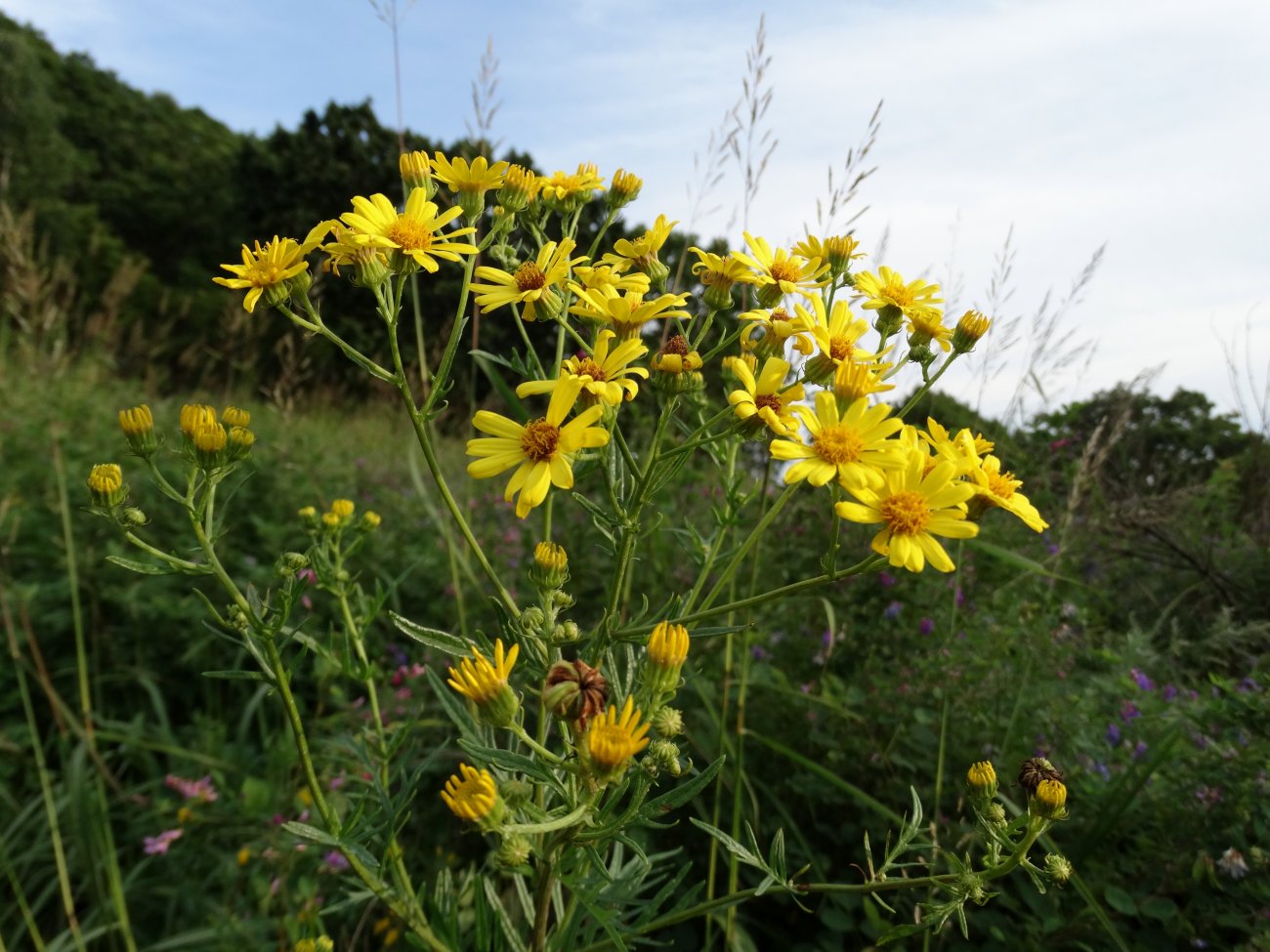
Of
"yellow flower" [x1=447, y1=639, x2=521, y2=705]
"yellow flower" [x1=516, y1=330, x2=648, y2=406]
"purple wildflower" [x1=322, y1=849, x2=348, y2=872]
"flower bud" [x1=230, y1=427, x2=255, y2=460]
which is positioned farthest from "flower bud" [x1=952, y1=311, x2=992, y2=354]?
"purple wildflower" [x1=322, y1=849, x2=348, y2=872]

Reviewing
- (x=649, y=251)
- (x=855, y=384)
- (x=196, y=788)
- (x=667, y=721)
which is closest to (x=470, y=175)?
(x=649, y=251)

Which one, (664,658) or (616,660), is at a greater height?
(664,658)

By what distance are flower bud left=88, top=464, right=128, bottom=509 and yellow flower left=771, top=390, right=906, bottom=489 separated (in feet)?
4.40

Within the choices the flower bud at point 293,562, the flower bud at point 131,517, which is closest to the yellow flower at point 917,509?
the flower bud at point 293,562

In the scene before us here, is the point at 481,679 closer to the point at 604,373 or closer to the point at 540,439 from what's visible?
the point at 540,439

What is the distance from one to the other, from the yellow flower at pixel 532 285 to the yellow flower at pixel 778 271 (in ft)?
1.28

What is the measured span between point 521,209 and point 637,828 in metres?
2.06

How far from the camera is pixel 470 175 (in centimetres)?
164

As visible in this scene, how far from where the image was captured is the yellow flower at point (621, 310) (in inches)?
52.5

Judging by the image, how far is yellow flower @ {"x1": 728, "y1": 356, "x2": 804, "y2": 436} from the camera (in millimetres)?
1301

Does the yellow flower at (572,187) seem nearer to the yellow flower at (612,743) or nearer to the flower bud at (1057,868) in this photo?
the yellow flower at (612,743)

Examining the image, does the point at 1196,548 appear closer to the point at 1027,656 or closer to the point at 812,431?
the point at 1027,656

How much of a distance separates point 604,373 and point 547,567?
0.37 m

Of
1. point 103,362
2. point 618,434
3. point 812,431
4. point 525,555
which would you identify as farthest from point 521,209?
point 103,362
